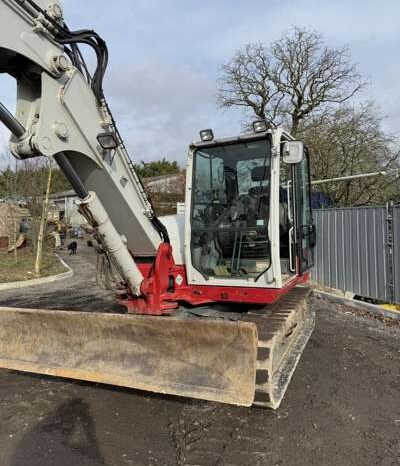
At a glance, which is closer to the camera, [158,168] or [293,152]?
[293,152]

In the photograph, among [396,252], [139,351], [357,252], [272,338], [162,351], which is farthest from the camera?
[357,252]

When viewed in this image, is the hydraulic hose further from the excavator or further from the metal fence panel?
the metal fence panel

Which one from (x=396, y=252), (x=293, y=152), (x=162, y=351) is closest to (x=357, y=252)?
(x=396, y=252)

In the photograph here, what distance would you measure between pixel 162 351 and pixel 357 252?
6803 millimetres

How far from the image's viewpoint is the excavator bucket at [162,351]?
3.59m

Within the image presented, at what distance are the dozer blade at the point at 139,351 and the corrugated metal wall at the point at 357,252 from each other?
5900 millimetres

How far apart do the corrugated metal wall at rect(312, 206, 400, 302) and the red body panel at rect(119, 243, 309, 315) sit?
426 cm

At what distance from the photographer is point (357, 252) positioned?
31.6 feet

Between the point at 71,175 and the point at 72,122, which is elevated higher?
the point at 72,122

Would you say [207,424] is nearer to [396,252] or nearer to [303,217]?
[303,217]

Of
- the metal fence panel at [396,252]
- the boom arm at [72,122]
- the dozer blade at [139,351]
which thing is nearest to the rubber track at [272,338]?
the dozer blade at [139,351]

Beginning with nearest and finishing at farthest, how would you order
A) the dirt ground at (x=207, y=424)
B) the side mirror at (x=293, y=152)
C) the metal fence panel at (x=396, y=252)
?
the dirt ground at (x=207, y=424)
the side mirror at (x=293, y=152)
the metal fence panel at (x=396, y=252)

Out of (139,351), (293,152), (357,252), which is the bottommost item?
(139,351)

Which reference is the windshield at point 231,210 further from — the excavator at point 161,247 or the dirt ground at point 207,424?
the dirt ground at point 207,424
